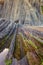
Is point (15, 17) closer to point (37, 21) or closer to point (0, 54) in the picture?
point (37, 21)

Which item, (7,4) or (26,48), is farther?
(7,4)

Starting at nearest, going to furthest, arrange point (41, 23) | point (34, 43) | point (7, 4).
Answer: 1. point (34, 43)
2. point (41, 23)
3. point (7, 4)

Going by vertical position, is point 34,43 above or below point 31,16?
below

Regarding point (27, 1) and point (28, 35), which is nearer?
point (28, 35)

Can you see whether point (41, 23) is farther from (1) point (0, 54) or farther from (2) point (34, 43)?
(1) point (0, 54)

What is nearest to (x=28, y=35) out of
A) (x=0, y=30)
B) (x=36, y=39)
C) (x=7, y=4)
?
(x=36, y=39)

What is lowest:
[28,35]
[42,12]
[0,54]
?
[0,54]

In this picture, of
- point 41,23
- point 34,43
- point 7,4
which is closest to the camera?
point 34,43

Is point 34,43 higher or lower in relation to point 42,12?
lower

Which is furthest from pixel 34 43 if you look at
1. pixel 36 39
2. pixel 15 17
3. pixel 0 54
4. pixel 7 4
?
pixel 7 4
